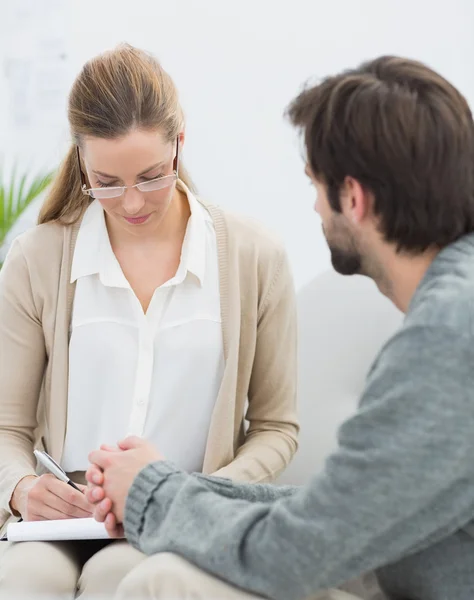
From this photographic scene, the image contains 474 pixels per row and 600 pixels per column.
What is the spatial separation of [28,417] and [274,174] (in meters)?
1.38

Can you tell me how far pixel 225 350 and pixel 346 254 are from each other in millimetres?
571

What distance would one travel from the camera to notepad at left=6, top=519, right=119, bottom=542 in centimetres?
147

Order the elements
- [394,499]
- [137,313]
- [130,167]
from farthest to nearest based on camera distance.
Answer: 1. [137,313]
2. [130,167]
3. [394,499]

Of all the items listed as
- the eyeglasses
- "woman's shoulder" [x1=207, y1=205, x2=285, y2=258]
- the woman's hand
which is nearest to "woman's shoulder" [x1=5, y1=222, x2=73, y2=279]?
the eyeglasses

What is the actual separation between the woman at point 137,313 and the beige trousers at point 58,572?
0.59 ft

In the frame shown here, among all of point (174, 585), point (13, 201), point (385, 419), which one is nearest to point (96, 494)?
point (174, 585)

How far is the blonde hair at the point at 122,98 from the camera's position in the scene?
167cm

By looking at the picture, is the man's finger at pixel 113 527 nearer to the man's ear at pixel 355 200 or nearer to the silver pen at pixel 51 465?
the silver pen at pixel 51 465

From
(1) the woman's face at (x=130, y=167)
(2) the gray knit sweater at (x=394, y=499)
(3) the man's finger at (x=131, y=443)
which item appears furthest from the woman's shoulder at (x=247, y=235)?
(2) the gray knit sweater at (x=394, y=499)

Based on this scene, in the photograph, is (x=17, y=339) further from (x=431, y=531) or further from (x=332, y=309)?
(x=431, y=531)

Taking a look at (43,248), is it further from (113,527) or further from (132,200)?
(113,527)

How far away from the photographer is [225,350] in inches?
70.9

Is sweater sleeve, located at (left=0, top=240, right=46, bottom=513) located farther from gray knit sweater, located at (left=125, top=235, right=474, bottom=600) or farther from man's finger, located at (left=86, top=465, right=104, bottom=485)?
gray knit sweater, located at (left=125, top=235, right=474, bottom=600)

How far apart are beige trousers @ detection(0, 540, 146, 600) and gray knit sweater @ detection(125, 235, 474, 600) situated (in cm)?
22
